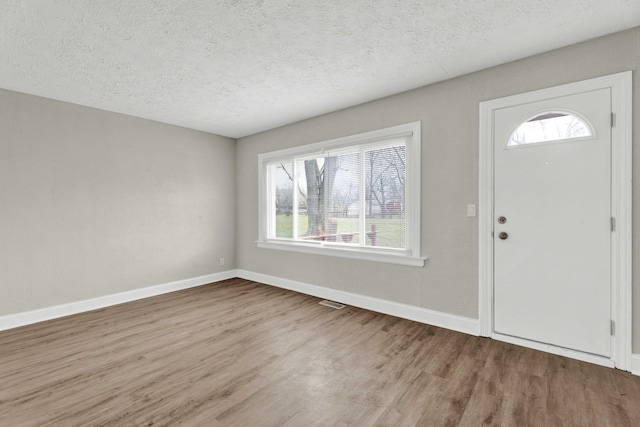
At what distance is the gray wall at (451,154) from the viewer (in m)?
2.32

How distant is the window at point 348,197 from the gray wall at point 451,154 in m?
0.14

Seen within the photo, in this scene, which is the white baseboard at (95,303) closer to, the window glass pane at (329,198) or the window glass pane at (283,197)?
the window glass pane at (283,197)

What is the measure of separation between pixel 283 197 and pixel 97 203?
2586 millimetres

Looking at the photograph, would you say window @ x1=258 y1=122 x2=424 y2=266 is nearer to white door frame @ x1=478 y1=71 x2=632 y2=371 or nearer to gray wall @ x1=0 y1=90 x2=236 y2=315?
gray wall @ x1=0 y1=90 x2=236 y2=315

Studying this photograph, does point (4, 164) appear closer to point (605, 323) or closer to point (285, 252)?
point (285, 252)

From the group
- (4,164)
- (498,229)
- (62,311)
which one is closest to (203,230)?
(62,311)

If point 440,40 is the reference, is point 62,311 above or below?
below

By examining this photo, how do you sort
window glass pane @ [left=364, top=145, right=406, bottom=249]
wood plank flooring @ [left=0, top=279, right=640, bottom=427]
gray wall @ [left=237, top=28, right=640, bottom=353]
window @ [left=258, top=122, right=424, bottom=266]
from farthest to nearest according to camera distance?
window glass pane @ [left=364, top=145, right=406, bottom=249] → window @ [left=258, top=122, right=424, bottom=266] → gray wall @ [left=237, top=28, right=640, bottom=353] → wood plank flooring @ [left=0, top=279, right=640, bottom=427]

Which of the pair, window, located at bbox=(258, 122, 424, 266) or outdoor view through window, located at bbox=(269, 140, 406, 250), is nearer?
window, located at bbox=(258, 122, 424, 266)

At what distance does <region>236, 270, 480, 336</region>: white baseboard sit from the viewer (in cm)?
295

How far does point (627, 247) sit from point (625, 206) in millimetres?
316

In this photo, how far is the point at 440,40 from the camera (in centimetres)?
235

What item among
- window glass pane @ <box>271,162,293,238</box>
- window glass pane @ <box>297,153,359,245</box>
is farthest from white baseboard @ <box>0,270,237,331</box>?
window glass pane @ <box>297,153,359,245</box>

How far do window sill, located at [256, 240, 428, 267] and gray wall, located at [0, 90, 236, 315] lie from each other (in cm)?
125
